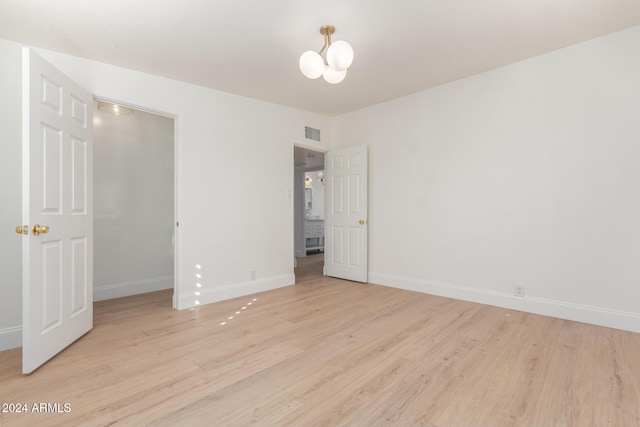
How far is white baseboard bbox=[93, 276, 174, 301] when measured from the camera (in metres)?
3.80

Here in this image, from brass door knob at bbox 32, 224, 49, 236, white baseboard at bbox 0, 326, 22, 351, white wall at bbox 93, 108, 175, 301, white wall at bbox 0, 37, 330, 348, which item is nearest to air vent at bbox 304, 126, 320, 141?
white wall at bbox 0, 37, 330, 348

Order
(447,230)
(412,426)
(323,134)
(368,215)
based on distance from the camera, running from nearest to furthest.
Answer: (412,426) → (447,230) → (368,215) → (323,134)

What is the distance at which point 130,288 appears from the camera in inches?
158

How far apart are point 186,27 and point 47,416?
9.12 ft

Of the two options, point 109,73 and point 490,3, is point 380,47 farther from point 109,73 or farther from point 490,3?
point 109,73

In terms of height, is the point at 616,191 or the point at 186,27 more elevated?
the point at 186,27

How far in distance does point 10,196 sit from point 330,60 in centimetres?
291

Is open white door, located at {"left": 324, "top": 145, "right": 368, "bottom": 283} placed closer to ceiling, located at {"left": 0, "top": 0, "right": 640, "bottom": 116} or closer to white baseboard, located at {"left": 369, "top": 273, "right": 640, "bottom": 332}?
white baseboard, located at {"left": 369, "top": 273, "right": 640, "bottom": 332}

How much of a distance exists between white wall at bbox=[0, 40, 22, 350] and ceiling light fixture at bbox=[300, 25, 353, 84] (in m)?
2.52

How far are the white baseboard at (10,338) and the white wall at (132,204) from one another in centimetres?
126

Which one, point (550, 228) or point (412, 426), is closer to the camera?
point (412, 426)

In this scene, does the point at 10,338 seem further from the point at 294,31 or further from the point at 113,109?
the point at 294,31

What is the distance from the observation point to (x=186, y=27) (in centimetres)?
246

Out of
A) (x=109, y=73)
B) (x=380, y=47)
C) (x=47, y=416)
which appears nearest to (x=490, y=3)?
(x=380, y=47)
